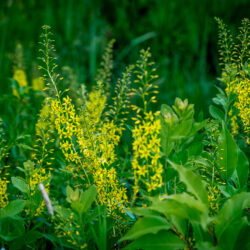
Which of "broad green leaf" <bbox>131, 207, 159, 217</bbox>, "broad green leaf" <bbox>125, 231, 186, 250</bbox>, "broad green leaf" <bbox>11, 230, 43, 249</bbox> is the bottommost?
"broad green leaf" <bbox>11, 230, 43, 249</bbox>

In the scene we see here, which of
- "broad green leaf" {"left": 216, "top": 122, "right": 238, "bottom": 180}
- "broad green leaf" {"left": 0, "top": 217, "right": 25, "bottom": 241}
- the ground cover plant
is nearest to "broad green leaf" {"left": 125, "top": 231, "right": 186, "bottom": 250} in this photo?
the ground cover plant

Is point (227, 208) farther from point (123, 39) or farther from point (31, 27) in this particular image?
point (31, 27)

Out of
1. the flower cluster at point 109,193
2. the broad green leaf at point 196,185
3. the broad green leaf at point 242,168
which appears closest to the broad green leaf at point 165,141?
the broad green leaf at point 196,185

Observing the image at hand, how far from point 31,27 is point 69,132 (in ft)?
16.4

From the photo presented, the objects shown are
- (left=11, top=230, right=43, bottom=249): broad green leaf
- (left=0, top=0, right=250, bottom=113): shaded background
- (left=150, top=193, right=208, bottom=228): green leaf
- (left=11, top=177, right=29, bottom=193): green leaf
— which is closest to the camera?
(left=150, top=193, right=208, bottom=228): green leaf

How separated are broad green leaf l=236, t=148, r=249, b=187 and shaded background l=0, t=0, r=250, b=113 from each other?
355 cm

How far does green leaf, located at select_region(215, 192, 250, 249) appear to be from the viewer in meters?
1.29

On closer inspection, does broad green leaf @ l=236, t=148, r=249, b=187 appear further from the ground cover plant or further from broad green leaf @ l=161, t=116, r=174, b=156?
broad green leaf @ l=161, t=116, r=174, b=156

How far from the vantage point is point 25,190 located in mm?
1655

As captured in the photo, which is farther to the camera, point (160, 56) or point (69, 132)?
point (160, 56)

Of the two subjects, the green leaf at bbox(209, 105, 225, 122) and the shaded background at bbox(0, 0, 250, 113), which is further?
the shaded background at bbox(0, 0, 250, 113)

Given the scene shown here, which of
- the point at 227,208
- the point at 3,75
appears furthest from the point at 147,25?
the point at 227,208

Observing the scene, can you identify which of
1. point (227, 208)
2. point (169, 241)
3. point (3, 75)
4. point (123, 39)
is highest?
point (123, 39)

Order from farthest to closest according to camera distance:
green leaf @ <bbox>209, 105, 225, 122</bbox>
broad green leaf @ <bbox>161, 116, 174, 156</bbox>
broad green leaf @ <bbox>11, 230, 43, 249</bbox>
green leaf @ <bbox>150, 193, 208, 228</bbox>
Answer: green leaf @ <bbox>209, 105, 225, 122</bbox>
broad green leaf @ <bbox>11, 230, 43, 249</bbox>
broad green leaf @ <bbox>161, 116, 174, 156</bbox>
green leaf @ <bbox>150, 193, 208, 228</bbox>
